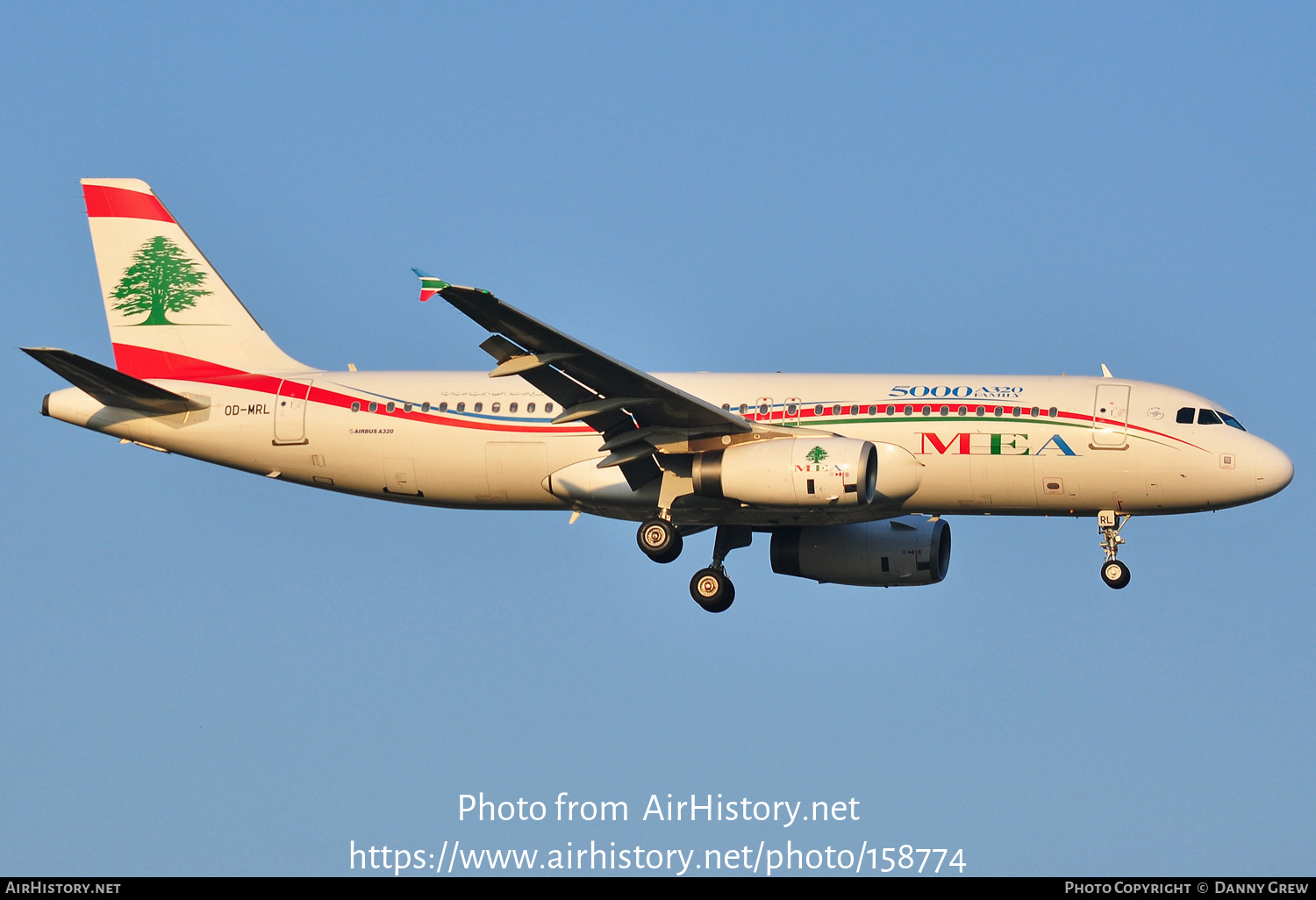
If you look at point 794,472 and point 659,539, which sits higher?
point 794,472

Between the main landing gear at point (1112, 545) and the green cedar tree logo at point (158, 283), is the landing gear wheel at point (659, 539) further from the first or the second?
the green cedar tree logo at point (158, 283)

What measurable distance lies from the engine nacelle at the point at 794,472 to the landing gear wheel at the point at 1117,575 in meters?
5.03

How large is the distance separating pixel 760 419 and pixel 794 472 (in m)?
2.87

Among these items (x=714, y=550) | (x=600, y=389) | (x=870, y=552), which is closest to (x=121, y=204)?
(x=600, y=389)

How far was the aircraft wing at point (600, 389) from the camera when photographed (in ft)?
91.8

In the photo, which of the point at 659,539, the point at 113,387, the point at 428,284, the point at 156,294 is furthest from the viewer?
the point at 156,294

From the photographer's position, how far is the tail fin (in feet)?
119

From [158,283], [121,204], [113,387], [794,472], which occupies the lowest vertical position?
[794,472]

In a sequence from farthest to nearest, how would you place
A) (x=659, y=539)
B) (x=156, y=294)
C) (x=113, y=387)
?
(x=156, y=294) < (x=113, y=387) < (x=659, y=539)

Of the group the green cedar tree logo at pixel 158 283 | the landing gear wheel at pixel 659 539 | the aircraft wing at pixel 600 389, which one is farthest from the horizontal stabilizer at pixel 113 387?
the landing gear wheel at pixel 659 539

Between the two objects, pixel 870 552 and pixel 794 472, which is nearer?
pixel 794 472

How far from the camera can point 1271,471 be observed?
31.6 meters

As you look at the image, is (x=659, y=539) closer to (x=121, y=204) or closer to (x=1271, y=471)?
(x=1271, y=471)

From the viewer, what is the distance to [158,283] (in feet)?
121
